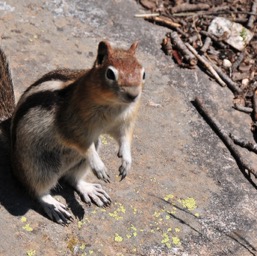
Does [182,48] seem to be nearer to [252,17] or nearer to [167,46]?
[167,46]

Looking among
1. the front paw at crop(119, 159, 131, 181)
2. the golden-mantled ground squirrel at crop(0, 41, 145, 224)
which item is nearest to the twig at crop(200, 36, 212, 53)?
the golden-mantled ground squirrel at crop(0, 41, 145, 224)

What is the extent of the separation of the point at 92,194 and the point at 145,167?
57cm

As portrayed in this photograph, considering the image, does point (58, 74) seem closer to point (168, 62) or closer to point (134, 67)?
point (134, 67)

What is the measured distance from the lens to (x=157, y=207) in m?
5.34

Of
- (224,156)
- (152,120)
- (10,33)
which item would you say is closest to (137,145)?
(152,120)

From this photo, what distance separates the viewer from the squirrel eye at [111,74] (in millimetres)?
4240

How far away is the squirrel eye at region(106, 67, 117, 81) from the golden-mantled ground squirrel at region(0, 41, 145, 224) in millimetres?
120

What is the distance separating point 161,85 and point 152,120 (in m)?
0.48

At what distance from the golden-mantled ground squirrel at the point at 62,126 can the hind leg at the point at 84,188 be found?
1cm

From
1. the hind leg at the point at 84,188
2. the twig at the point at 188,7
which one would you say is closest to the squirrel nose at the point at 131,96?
the hind leg at the point at 84,188

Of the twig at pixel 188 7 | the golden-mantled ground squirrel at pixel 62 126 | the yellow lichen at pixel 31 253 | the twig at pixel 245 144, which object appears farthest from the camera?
the twig at pixel 188 7

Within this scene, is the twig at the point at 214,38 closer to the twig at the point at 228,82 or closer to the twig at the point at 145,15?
the twig at the point at 228,82

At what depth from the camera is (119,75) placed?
13.9ft

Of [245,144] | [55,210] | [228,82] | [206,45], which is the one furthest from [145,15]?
[55,210]
